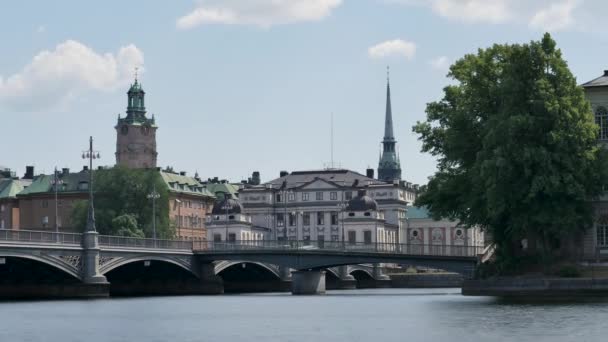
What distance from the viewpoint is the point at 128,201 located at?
17125cm

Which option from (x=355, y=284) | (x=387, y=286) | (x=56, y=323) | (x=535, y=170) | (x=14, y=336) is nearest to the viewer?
(x=14, y=336)

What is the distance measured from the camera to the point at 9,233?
91.8m

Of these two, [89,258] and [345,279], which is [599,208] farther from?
[345,279]

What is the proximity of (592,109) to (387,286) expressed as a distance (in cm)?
8040

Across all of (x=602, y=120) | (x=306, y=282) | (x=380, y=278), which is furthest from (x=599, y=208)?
(x=380, y=278)

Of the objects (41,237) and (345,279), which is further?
(345,279)

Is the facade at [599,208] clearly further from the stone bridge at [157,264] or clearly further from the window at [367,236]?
the window at [367,236]

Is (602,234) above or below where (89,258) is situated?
above

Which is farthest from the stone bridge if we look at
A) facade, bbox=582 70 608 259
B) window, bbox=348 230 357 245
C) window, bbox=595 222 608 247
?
window, bbox=348 230 357 245

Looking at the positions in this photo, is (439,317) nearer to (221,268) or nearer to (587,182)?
(587,182)

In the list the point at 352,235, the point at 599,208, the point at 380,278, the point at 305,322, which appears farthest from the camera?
the point at 352,235

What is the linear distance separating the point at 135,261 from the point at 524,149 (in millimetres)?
33877

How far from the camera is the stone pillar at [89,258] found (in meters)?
99.8

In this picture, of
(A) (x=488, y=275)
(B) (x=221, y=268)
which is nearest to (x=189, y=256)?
(B) (x=221, y=268)
